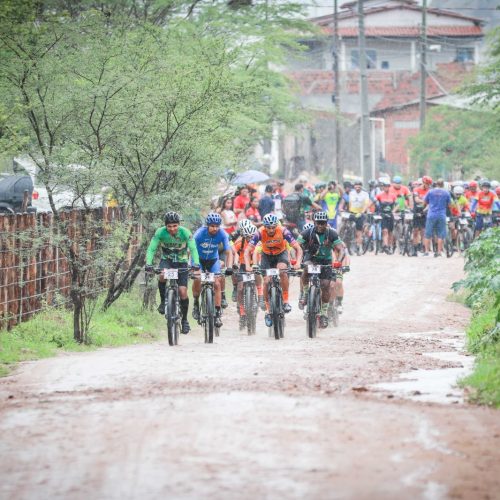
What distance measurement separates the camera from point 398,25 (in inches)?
3135

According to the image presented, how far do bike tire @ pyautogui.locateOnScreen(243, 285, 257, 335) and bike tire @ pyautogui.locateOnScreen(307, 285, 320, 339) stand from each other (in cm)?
106

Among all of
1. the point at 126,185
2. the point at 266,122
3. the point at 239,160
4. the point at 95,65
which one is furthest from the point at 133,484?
the point at 266,122

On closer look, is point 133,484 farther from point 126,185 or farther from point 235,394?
point 126,185

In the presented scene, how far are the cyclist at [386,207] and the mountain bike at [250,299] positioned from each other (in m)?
14.5

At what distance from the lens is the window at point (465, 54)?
79562 millimetres

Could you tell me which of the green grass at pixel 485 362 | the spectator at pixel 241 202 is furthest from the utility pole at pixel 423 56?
the green grass at pixel 485 362

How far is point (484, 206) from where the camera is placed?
33.4m

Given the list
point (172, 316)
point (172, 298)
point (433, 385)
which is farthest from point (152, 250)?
point (433, 385)

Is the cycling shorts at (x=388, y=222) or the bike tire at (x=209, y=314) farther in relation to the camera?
the cycling shorts at (x=388, y=222)

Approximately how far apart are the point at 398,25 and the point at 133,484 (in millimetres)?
73893

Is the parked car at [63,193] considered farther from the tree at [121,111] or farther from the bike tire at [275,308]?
the bike tire at [275,308]

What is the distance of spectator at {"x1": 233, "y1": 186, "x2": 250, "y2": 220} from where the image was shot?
92.3 ft

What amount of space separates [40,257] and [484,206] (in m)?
17.3

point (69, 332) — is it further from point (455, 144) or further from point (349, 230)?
point (455, 144)
